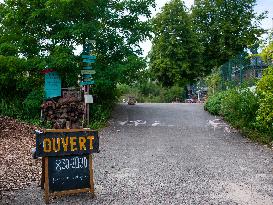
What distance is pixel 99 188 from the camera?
22.6ft

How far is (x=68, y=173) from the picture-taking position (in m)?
6.25

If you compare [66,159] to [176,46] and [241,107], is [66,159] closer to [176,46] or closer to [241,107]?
[241,107]

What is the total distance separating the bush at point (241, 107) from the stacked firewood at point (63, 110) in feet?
18.0

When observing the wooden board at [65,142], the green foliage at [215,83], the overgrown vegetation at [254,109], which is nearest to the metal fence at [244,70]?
the overgrown vegetation at [254,109]

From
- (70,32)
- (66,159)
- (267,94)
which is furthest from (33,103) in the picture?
(66,159)

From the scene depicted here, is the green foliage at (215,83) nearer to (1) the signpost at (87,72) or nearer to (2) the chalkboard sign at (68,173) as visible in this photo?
(1) the signpost at (87,72)

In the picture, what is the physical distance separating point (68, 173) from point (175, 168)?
2945 millimetres

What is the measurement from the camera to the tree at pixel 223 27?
35062 mm

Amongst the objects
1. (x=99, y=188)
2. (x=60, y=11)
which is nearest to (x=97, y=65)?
(x=60, y=11)

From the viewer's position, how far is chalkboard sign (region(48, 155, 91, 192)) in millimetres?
6188

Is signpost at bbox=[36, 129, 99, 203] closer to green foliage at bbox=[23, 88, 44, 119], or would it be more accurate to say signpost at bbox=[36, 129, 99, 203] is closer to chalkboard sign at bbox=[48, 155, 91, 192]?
chalkboard sign at bbox=[48, 155, 91, 192]

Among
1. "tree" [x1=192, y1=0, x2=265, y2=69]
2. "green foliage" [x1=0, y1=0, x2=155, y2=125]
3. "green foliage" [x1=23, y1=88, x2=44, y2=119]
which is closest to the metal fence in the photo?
"green foliage" [x1=0, y1=0, x2=155, y2=125]

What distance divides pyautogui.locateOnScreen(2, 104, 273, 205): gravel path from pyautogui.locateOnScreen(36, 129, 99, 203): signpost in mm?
201

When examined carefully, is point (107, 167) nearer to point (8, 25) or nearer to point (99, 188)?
point (99, 188)
